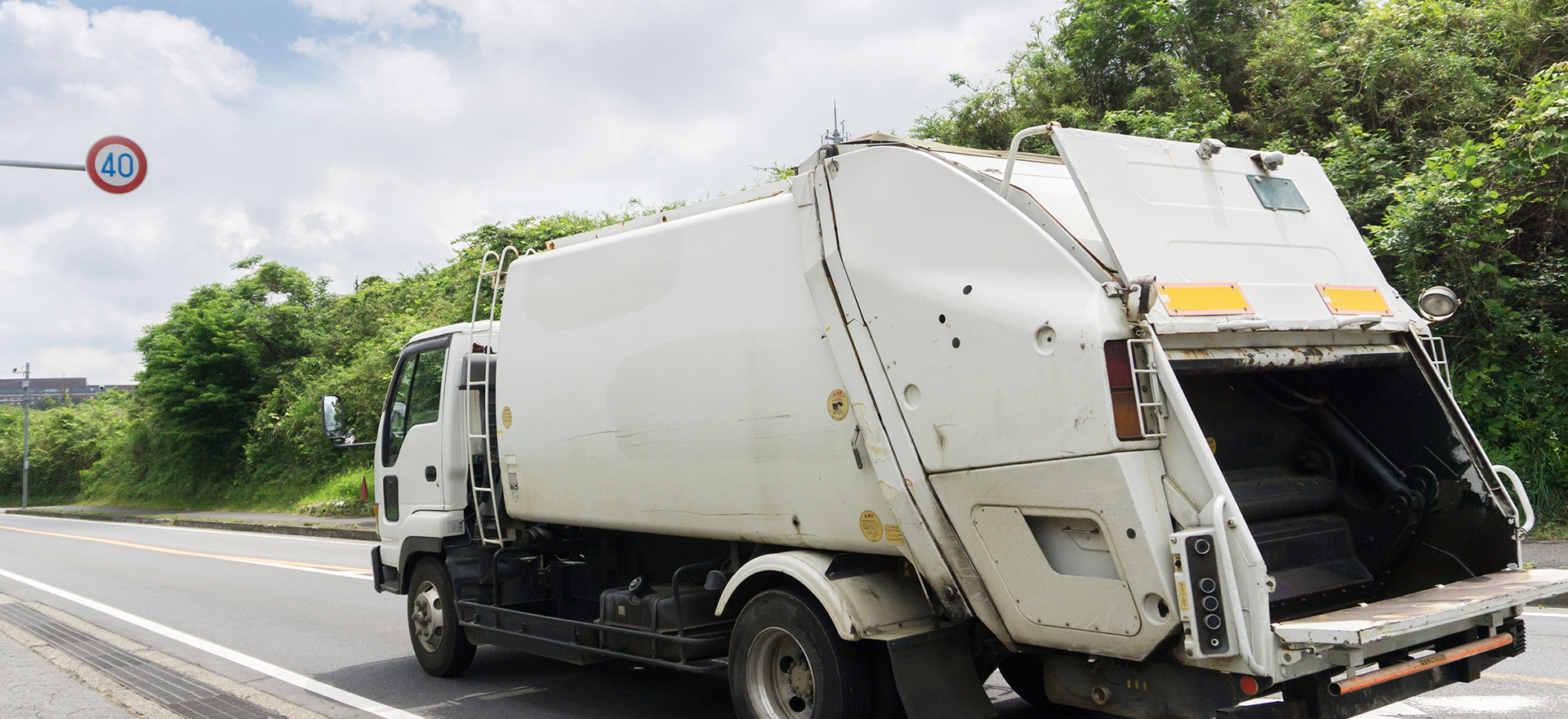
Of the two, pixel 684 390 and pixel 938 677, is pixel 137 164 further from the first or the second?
pixel 938 677

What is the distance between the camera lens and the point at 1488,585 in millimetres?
4137

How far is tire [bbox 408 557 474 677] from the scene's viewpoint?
6.97 m

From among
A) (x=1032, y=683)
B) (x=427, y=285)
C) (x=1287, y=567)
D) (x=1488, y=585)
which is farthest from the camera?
(x=427, y=285)

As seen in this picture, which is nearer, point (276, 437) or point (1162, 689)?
point (1162, 689)

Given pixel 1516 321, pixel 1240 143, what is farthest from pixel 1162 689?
pixel 1240 143

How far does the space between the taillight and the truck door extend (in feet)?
16.0

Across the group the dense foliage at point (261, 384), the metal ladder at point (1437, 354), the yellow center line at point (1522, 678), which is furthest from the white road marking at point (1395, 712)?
the dense foliage at point (261, 384)

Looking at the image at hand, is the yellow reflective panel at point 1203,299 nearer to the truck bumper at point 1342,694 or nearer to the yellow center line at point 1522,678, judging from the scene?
the truck bumper at point 1342,694

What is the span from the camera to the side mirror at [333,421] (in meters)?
7.63

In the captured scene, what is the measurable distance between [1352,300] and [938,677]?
2.33 meters

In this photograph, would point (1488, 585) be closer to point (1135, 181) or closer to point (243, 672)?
point (1135, 181)

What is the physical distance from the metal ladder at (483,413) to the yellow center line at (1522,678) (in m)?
5.73

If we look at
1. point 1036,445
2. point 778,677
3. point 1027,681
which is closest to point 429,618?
point 778,677

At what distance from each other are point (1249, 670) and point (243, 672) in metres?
7.07
